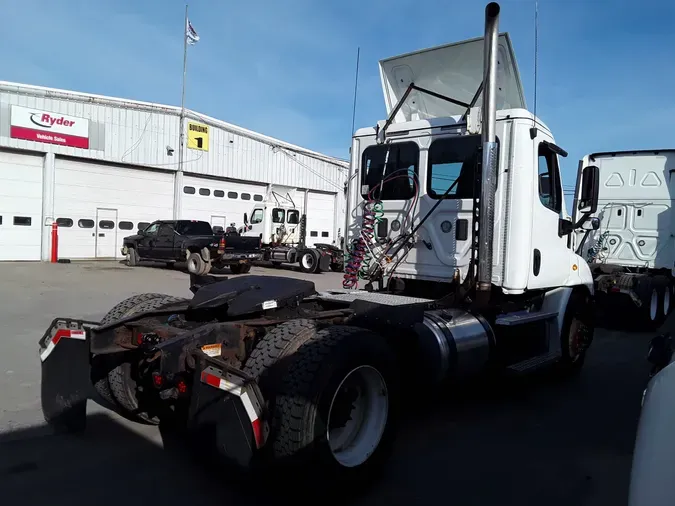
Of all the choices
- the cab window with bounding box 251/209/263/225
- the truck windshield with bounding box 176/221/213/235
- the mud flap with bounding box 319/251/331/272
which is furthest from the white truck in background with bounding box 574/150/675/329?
the cab window with bounding box 251/209/263/225

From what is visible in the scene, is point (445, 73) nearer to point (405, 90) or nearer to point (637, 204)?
point (405, 90)

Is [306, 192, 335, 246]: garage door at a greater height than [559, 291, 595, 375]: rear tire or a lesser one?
greater

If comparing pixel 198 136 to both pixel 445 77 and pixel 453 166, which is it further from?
pixel 453 166

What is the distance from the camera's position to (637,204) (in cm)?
1055

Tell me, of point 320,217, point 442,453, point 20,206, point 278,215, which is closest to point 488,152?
point 442,453

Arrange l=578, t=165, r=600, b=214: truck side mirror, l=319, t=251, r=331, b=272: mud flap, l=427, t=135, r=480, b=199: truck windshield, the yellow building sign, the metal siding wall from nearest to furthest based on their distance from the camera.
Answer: l=427, t=135, r=480, b=199: truck windshield → l=578, t=165, r=600, b=214: truck side mirror → l=319, t=251, r=331, b=272: mud flap → the metal siding wall → the yellow building sign

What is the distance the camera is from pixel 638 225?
10.5 m

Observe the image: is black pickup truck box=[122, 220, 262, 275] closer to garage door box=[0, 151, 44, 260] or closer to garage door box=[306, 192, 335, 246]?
garage door box=[0, 151, 44, 260]

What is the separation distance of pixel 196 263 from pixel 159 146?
7.44 m

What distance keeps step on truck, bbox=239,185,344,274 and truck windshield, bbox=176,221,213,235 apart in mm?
2175

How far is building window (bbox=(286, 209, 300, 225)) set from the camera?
Answer: 21.3 m

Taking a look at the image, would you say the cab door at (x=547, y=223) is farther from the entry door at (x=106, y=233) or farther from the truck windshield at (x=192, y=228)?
the entry door at (x=106, y=233)

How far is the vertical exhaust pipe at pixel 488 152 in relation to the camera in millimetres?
4586

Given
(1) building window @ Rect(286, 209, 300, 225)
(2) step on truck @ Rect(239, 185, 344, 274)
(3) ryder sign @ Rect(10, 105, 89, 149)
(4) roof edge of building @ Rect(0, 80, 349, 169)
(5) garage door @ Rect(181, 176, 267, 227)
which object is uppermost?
(4) roof edge of building @ Rect(0, 80, 349, 169)
